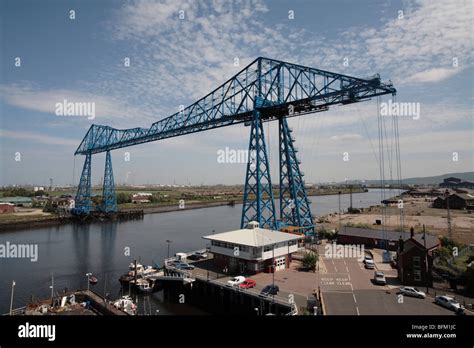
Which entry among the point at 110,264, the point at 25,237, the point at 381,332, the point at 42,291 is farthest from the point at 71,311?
the point at 25,237

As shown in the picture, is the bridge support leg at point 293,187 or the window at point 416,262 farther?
the bridge support leg at point 293,187

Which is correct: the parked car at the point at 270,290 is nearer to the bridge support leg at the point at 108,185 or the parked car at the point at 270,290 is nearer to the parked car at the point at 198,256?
the parked car at the point at 198,256

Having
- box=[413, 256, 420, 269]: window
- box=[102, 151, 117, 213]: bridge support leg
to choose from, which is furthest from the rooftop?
box=[102, 151, 117, 213]: bridge support leg

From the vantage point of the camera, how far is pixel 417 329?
4.41m

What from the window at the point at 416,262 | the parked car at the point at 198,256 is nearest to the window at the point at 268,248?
the parked car at the point at 198,256

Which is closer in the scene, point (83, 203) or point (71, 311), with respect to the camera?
point (71, 311)

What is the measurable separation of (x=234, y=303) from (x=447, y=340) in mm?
16316

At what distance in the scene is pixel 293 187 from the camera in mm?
30469

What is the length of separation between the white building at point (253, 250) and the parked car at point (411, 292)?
7.54m

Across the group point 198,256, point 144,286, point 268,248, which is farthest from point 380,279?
point 144,286

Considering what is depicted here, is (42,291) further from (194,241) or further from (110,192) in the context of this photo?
(110,192)
